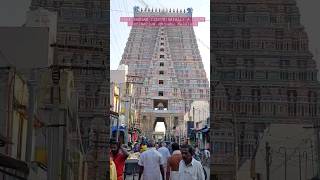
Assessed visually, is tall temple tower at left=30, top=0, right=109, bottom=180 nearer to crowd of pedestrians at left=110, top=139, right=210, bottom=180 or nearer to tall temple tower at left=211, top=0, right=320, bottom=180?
crowd of pedestrians at left=110, top=139, right=210, bottom=180

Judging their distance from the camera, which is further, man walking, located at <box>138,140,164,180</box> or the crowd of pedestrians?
man walking, located at <box>138,140,164,180</box>

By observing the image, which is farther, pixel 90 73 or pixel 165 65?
pixel 165 65

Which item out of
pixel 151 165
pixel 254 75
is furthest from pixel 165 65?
pixel 151 165

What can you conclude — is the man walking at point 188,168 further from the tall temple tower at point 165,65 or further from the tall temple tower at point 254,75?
the tall temple tower at point 165,65

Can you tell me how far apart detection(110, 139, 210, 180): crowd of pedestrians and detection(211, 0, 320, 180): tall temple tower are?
0.57 meters

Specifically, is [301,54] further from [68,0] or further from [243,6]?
[68,0]

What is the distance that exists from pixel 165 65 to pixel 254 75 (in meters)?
5.28

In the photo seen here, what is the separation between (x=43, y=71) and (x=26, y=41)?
0.70m

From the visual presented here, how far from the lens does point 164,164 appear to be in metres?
5.96

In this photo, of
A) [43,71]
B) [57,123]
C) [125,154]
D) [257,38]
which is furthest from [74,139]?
[257,38]

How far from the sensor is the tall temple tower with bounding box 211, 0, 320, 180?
6504 millimetres

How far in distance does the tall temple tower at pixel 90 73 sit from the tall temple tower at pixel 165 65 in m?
0.92

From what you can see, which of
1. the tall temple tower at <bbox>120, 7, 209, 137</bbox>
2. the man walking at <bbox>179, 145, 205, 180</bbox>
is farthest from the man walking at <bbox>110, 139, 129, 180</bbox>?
the man walking at <bbox>179, 145, 205, 180</bbox>

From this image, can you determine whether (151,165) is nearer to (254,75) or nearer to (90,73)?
(90,73)
